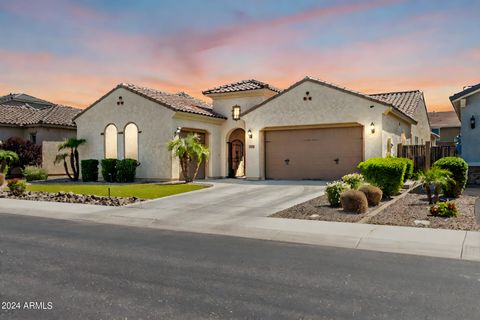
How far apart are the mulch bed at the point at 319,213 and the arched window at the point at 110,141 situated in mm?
14868

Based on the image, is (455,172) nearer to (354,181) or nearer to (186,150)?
(354,181)

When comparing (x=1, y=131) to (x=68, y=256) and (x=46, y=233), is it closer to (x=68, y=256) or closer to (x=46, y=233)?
(x=46, y=233)

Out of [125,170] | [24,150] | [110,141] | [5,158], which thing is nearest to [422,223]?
[125,170]

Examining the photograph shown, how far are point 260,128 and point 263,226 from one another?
13.2 m

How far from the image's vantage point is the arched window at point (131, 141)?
23.9m

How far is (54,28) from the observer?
14586 mm

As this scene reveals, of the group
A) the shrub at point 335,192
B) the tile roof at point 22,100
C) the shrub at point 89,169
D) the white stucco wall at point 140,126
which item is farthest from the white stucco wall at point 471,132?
the tile roof at point 22,100

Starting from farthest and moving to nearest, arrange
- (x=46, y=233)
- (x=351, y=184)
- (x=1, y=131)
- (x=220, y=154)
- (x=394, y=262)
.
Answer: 1. (x=1, y=131)
2. (x=220, y=154)
3. (x=351, y=184)
4. (x=46, y=233)
5. (x=394, y=262)

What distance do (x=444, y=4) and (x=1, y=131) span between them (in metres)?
29.6

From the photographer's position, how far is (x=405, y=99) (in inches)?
1057

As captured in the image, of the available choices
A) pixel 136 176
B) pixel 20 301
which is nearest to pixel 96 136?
pixel 136 176

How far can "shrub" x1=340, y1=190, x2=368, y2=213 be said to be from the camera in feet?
38.0

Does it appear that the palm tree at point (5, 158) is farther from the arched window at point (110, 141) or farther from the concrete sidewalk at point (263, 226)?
the concrete sidewalk at point (263, 226)

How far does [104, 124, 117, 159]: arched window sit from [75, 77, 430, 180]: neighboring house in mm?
29
